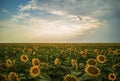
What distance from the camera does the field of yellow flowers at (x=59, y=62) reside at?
5.47 feet

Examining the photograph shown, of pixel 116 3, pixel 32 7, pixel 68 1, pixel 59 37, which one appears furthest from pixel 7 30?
pixel 116 3

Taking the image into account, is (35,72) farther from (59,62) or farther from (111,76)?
(111,76)

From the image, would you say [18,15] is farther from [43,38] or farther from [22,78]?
[22,78]

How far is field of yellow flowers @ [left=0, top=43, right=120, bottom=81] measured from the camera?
65.7 inches

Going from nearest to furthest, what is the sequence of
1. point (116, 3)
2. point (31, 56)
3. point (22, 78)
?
point (22, 78), point (31, 56), point (116, 3)

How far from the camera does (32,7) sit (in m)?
2.34

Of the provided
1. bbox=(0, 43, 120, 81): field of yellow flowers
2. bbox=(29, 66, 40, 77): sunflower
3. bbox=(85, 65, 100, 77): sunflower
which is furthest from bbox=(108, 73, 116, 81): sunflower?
bbox=(29, 66, 40, 77): sunflower

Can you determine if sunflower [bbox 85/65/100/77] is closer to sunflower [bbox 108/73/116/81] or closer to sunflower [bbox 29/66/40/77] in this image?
sunflower [bbox 108/73/116/81]

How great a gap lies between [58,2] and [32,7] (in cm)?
28

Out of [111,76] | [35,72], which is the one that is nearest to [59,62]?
[35,72]

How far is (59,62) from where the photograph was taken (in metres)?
1.98

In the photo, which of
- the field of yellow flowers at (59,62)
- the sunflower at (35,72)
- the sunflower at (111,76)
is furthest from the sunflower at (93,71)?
the sunflower at (35,72)

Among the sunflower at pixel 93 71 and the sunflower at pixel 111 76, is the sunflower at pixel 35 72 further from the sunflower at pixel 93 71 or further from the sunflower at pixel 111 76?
the sunflower at pixel 111 76

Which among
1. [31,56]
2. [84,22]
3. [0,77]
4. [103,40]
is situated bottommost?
[0,77]
